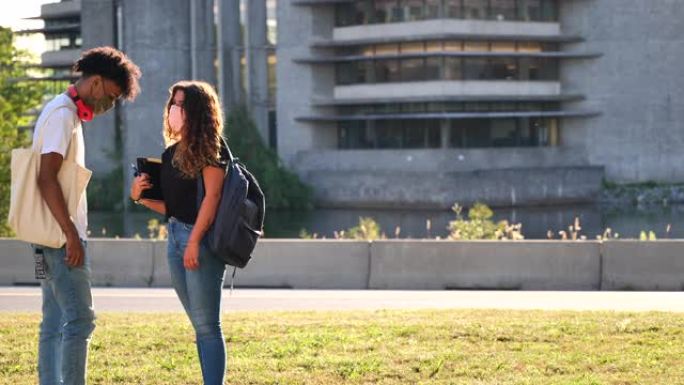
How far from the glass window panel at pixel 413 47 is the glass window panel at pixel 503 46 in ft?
14.9

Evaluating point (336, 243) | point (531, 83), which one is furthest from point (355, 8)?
point (336, 243)

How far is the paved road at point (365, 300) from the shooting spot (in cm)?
1753

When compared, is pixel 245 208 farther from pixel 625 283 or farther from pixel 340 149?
pixel 340 149

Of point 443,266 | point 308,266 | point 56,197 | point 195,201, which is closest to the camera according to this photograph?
point 56,197

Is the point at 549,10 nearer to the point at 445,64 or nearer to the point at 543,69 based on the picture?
the point at 543,69

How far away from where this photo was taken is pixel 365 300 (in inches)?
748

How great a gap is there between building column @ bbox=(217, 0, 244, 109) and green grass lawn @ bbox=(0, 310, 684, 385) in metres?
75.3

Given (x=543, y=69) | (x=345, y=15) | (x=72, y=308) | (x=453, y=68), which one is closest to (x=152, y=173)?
(x=72, y=308)

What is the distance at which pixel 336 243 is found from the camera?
22.0 m

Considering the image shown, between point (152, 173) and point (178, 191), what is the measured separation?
0.38 metres

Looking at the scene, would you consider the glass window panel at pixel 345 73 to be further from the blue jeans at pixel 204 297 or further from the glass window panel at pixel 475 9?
the blue jeans at pixel 204 297

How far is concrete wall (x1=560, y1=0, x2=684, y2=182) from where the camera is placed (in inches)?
3369

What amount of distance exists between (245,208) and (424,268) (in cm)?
1371

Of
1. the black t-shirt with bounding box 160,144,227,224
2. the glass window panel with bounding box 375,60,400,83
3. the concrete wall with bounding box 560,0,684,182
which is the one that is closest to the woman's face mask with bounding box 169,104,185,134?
the black t-shirt with bounding box 160,144,227,224
